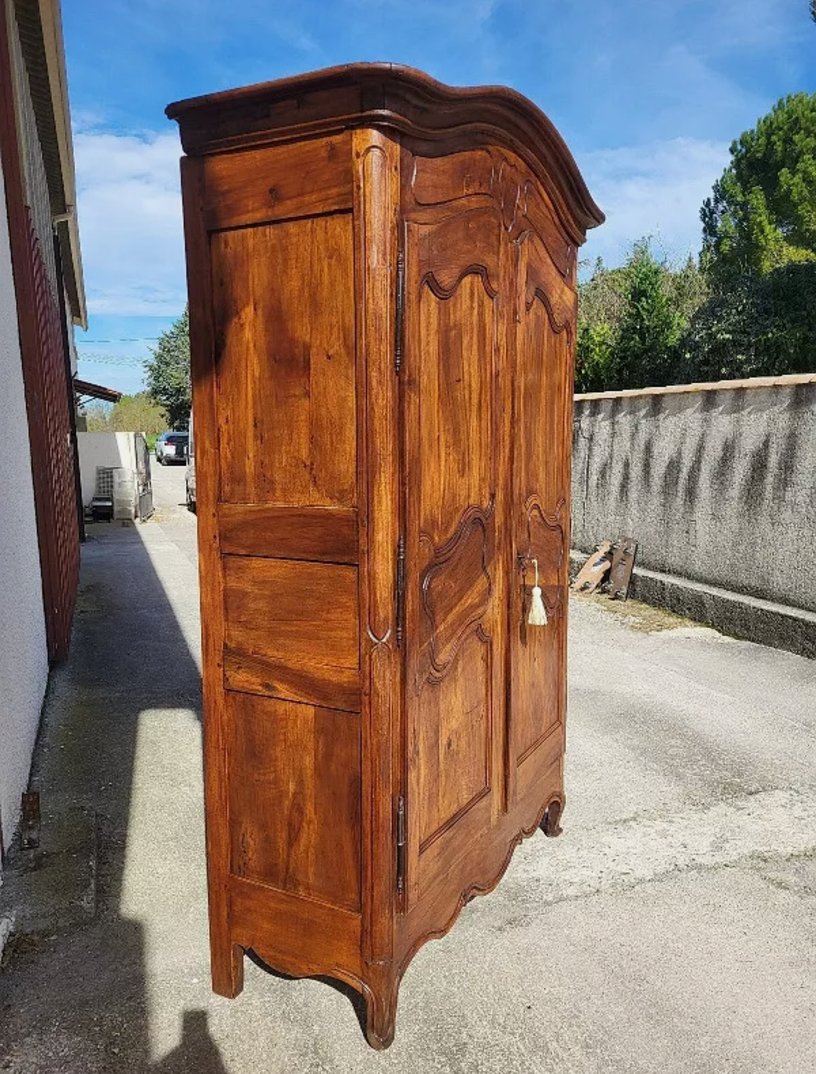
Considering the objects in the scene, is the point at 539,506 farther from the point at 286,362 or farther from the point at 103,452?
the point at 103,452

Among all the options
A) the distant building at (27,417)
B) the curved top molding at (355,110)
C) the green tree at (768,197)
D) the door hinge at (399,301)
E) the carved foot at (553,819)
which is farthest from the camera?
the green tree at (768,197)

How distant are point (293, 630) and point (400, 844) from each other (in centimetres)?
58

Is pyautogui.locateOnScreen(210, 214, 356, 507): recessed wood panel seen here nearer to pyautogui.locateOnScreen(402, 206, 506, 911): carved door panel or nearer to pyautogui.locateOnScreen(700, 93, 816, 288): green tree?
pyautogui.locateOnScreen(402, 206, 506, 911): carved door panel

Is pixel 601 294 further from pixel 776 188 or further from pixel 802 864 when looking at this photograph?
pixel 802 864

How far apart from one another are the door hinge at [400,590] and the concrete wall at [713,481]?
430 centimetres

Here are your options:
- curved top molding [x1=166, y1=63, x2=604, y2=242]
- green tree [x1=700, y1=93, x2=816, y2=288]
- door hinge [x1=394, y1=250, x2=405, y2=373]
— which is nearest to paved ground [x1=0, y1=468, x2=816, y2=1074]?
door hinge [x1=394, y1=250, x2=405, y2=373]

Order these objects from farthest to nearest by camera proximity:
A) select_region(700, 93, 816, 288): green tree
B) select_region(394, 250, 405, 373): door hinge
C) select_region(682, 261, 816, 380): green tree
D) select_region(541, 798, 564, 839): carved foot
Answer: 1. select_region(700, 93, 816, 288): green tree
2. select_region(682, 261, 816, 380): green tree
3. select_region(541, 798, 564, 839): carved foot
4. select_region(394, 250, 405, 373): door hinge

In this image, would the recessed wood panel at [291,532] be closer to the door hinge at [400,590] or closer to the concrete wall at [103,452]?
the door hinge at [400,590]

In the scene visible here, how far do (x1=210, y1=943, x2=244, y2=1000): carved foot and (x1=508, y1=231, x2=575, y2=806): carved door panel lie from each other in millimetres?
950

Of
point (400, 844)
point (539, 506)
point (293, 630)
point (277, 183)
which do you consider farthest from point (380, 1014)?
point (277, 183)

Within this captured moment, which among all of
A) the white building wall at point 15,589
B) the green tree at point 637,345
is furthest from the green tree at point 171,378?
the white building wall at point 15,589

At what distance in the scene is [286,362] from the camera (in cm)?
177

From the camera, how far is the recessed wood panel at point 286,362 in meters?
1.69

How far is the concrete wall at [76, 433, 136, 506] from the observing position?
46.5 ft
